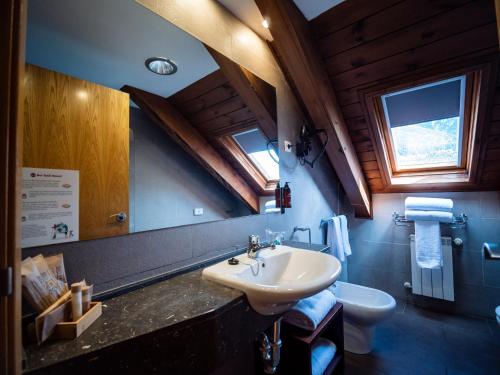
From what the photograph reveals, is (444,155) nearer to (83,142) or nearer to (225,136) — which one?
(225,136)

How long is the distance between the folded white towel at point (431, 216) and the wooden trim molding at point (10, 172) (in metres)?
2.59

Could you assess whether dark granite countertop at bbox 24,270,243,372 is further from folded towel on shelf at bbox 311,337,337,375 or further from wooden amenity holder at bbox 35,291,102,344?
folded towel on shelf at bbox 311,337,337,375

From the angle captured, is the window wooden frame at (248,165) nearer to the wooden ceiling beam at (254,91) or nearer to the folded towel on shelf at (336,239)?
the wooden ceiling beam at (254,91)

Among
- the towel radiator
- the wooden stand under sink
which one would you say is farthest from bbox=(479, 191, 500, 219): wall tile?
the wooden stand under sink

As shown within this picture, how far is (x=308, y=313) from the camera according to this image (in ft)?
4.00

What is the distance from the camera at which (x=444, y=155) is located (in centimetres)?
207

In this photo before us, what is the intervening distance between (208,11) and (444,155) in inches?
89.4

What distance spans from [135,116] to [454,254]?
2.87 metres

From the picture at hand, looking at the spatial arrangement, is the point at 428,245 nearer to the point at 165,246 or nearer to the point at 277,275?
the point at 277,275

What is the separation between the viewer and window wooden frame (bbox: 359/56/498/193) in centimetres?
144

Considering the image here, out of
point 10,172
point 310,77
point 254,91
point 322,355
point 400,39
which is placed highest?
point 400,39

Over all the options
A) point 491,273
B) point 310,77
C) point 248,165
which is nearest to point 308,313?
point 248,165

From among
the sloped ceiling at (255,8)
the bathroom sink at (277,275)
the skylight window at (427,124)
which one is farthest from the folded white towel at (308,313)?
the sloped ceiling at (255,8)

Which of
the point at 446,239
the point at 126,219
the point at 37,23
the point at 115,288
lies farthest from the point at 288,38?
the point at 446,239
